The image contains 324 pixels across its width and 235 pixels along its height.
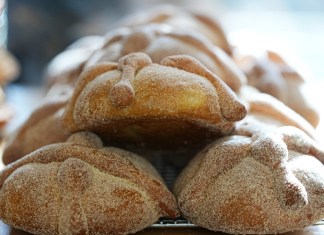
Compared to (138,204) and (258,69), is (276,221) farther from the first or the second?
(258,69)

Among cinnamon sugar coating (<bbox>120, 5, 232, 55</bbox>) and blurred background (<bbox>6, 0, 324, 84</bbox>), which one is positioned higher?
cinnamon sugar coating (<bbox>120, 5, 232, 55</bbox>)

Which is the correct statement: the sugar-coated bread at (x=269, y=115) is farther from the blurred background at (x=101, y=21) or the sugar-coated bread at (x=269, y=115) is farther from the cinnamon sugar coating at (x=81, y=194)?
the blurred background at (x=101, y=21)

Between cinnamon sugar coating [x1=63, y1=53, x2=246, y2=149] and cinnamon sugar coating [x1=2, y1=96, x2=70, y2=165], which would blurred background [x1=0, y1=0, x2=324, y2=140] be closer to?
cinnamon sugar coating [x1=2, y1=96, x2=70, y2=165]

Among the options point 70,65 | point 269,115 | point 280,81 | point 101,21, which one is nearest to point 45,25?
point 101,21

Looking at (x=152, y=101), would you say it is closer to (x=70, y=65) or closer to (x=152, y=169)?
(x=152, y=169)

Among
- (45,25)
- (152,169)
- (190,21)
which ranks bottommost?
(45,25)

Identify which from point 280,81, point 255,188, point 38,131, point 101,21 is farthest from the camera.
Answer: point 101,21

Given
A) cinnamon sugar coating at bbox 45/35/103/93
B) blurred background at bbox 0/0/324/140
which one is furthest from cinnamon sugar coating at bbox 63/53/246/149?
blurred background at bbox 0/0/324/140
